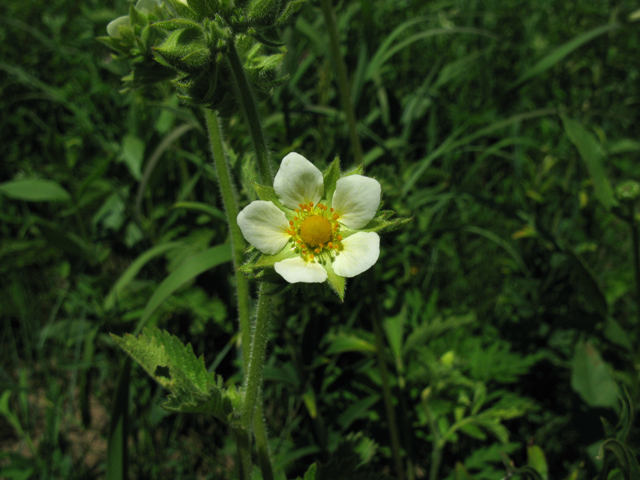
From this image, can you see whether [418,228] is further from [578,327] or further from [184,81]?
[184,81]

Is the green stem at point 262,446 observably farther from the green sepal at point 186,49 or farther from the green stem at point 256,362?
the green sepal at point 186,49

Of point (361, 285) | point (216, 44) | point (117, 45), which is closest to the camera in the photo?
point (216, 44)

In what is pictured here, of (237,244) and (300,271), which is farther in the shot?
(237,244)

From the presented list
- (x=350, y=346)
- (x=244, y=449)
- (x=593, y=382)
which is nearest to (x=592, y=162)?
(x=593, y=382)

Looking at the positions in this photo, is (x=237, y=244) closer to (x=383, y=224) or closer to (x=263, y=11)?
(x=383, y=224)

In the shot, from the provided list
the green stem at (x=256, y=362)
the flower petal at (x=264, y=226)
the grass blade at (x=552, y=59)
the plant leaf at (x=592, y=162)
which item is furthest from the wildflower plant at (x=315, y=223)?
the grass blade at (x=552, y=59)

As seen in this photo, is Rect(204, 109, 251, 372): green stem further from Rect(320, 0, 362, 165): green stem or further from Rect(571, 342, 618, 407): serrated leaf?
Rect(571, 342, 618, 407): serrated leaf
